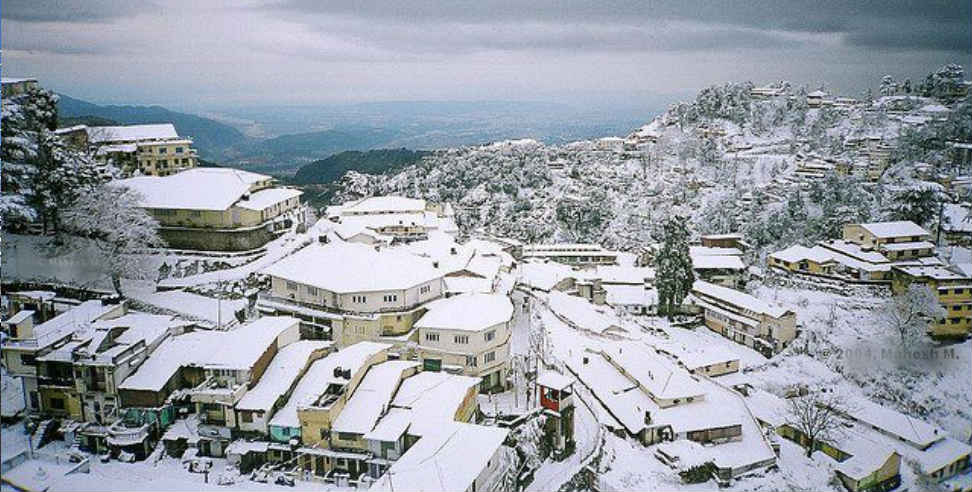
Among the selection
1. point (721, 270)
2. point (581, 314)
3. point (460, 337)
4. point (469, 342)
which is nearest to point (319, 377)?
point (460, 337)

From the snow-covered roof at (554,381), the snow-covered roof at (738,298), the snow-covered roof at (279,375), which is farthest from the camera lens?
the snow-covered roof at (738,298)

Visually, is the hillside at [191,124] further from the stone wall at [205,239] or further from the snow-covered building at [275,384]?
the snow-covered building at [275,384]

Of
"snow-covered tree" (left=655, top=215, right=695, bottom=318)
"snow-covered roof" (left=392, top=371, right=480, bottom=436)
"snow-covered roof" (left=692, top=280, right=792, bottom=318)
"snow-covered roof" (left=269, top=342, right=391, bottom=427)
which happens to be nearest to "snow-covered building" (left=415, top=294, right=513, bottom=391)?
"snow-covered roof" (left=392, top=371, right=480, bottom=436)

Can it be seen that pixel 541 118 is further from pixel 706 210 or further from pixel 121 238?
pixel 121 238

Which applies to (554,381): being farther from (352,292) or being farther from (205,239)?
(205,239)

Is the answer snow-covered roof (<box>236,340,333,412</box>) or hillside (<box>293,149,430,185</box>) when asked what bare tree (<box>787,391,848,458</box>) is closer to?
snow-covered roof (<box>236,340,333,412</box>)

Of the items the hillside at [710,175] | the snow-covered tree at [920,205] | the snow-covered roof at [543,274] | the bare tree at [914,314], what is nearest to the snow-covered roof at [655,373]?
the snow-covered roof at [543,274]
